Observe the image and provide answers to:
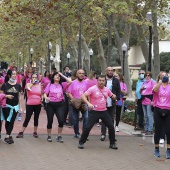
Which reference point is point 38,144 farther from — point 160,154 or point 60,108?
point 160,154

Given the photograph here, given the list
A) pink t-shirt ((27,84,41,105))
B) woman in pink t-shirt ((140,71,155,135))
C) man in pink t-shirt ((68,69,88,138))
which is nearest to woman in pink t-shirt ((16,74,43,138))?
pink t-shirt ((27,84,41,105))

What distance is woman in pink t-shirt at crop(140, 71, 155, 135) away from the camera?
11867mm

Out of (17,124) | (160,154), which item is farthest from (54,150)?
(17,124)

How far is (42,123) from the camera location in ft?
47.6

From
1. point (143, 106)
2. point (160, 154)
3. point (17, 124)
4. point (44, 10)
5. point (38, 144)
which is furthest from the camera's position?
point (44, 10)

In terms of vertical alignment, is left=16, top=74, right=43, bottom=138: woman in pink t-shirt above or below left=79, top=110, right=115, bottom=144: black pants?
above

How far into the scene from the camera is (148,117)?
11.9 metres

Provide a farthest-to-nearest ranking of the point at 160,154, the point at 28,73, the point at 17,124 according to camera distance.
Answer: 1. the point at 28,73
2. the point at 17,124
3. the point at 160,154

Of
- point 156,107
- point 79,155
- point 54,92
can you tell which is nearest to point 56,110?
point 54,92

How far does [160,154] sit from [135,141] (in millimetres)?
1732

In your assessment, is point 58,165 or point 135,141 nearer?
point 58,165

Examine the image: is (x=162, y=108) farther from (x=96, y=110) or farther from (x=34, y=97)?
(x=34, y=97)

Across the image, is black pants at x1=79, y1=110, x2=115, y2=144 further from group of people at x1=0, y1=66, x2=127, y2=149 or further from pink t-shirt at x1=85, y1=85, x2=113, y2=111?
pink t-shirt at x1=85, y1=85, x2=113, y2=111

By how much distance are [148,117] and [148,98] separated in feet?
1.74
